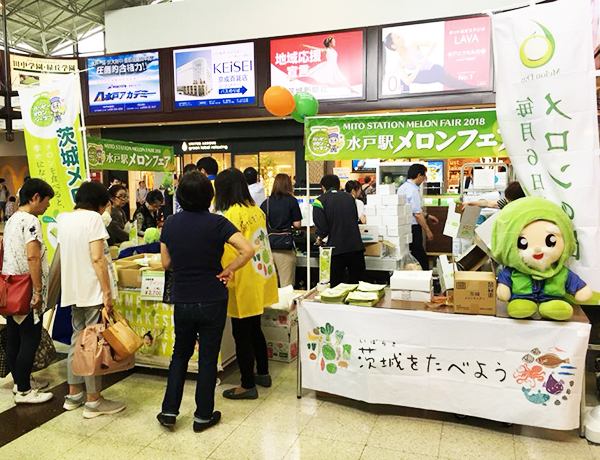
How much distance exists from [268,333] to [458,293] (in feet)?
5.93

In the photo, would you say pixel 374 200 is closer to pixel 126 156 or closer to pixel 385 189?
pixel 385 189

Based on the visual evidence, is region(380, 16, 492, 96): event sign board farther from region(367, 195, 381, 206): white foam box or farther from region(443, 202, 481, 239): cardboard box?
region(443, 202, 481, 239): cardboard box

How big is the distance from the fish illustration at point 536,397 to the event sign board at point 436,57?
5.80 meters

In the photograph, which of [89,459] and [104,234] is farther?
[104,234]

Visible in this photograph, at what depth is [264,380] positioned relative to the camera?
365 centimetres

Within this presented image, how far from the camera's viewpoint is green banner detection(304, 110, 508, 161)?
11.1ft

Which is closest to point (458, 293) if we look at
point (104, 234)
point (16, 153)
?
point (104, 234)

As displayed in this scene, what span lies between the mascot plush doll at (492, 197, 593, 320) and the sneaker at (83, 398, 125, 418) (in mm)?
2535

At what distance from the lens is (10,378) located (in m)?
3.97

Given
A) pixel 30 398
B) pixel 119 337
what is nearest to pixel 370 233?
pixel 119 337

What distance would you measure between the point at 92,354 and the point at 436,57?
6629mm

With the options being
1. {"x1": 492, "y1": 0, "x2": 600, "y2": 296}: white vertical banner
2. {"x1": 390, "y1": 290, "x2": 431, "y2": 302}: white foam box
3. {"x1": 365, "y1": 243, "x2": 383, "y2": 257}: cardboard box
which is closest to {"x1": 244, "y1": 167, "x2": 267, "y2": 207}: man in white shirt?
{"x1": 365, "y1": 243, "x2": 383, "y2": 257}: cardboard box

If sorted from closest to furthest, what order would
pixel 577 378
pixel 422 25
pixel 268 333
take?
1. pixel 577 378
2. pixel 268 333
3. pixel 422 25

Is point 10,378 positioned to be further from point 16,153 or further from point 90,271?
point 16,153
